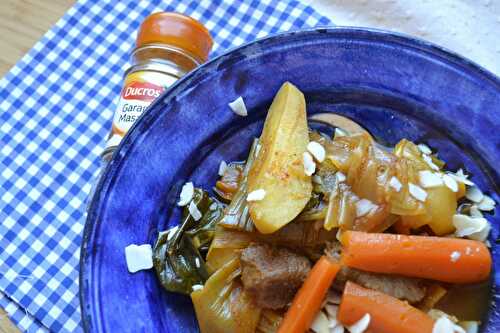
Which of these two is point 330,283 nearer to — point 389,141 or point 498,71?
point 389,141

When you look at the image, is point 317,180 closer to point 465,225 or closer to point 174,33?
point 465,225

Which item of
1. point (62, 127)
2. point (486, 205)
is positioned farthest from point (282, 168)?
point (62, 127)

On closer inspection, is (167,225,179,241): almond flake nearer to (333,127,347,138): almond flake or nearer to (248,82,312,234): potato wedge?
(248,82,312,234): potato wedge

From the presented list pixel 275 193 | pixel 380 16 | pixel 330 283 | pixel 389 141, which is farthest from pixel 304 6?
pixel 330 283

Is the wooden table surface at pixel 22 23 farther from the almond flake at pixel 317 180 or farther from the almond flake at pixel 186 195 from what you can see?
the almond flake at pixel 317 180

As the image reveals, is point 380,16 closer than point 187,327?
No

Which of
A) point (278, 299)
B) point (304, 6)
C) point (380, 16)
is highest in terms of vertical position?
point (380, 16)

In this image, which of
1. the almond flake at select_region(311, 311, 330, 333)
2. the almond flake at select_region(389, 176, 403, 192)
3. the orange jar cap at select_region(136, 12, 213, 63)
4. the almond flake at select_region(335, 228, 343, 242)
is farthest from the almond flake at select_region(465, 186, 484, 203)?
the orange jar cap at select_region(136, 12, 213, 63)
